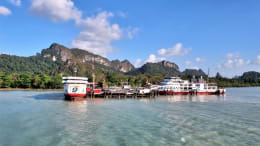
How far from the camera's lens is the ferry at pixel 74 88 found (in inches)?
2200

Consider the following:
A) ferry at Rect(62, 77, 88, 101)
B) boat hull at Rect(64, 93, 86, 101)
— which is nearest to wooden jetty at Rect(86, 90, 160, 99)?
ferry at Rect(62, 77, 88, 101)

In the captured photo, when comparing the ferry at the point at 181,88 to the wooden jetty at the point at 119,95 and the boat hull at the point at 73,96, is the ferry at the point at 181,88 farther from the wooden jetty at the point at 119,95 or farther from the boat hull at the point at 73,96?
the boat hull at the point at 73,96

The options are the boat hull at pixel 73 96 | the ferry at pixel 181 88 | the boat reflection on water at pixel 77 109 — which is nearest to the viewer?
the boat reflection on water at pixel 77 109

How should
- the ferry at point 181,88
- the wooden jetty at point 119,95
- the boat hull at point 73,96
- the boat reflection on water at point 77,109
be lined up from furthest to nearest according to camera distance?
the ferry at point 181,88
the wooden jetty at point 119,95
the boat hull at point 73,96
the boat reflection on water at point 77,109

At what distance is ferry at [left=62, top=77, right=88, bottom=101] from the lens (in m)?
55.9

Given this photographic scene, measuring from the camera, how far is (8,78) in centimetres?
10812

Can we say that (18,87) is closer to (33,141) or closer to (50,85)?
(50,85)

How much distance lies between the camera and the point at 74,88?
185 feet

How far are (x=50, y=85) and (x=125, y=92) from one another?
6589 cm

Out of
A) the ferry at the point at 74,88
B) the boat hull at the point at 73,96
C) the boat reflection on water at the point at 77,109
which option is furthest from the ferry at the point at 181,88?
the boat reflection on water at the point at 77,109

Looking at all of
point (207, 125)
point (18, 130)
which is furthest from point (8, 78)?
point (207, 125)

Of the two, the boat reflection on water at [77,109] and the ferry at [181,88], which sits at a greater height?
the ferry at [181,88]

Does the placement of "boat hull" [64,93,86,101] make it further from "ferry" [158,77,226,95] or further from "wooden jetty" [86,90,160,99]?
"ferry" [158,77,226,95]

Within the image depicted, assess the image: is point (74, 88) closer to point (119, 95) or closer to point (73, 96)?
point (73, 96)
